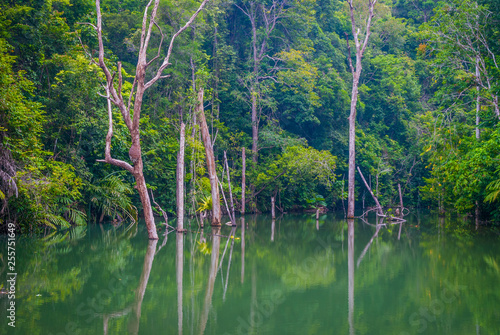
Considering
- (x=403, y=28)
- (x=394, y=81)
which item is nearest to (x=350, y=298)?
(x=394, y=81)

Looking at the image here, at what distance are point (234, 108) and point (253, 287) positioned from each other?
2300 cm

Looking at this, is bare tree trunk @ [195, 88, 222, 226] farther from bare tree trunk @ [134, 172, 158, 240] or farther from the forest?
bare tree trunk @ [134, 172, 158, 240]

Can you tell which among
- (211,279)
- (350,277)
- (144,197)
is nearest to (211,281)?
(211,279)

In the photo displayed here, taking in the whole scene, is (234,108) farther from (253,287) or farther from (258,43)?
(253,287)

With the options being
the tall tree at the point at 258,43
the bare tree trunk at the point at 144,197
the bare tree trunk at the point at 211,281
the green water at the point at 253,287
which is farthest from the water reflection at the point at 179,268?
the tall tree at the point at 258,43

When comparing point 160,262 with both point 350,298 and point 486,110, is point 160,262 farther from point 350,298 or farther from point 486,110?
point 486,110

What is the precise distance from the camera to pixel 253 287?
754 cm

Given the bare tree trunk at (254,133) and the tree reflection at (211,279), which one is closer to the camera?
the tree reflection at (211,279)

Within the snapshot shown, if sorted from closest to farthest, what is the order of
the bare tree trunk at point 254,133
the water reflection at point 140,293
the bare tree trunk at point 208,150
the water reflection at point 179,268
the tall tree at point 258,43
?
1. the water reflection at point 140,293
2. the water reflection at point 179,268
3. the bare tree trunk at point 208,150
4. the bare tree trunk at point 254,133
5. the tall tree at point 258,43

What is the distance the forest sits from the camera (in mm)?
14977

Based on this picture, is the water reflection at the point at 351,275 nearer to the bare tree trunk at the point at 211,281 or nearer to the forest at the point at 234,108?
the bare tree trunk at the point at 211,281

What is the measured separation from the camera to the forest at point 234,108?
14977 mm

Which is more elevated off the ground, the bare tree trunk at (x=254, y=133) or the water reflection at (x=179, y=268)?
the bare tree trunk at (x=254, y=133)

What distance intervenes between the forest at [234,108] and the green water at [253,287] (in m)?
3.48
